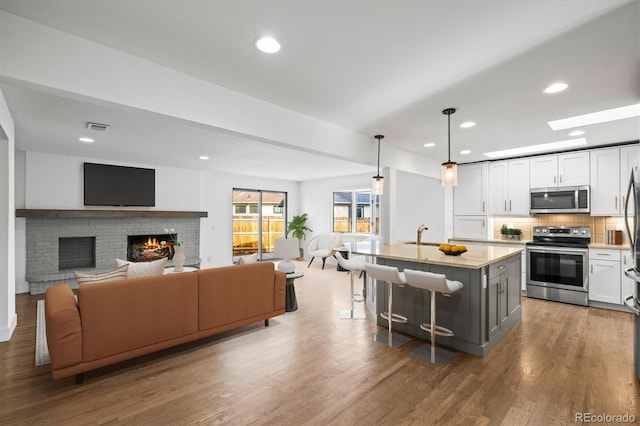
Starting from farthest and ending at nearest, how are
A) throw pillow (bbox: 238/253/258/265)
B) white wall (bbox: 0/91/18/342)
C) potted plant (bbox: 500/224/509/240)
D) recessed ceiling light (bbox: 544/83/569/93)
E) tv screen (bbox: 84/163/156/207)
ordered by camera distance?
tv screen (bbox: 84/163/156/207) → potted plant (bbox: 500/224/509/240) → throw pillow (bbox: 238/253/258/265) → white wall (bbox: 0/91/18/342) → recessed ceiling light (bbox: 544/83/569/93)

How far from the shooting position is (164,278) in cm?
292

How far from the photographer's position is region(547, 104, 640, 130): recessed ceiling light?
3.44 meters

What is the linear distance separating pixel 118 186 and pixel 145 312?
15.4 feet

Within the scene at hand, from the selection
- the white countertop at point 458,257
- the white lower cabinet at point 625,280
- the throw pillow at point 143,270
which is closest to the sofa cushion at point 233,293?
the throw pillow at point 143,270

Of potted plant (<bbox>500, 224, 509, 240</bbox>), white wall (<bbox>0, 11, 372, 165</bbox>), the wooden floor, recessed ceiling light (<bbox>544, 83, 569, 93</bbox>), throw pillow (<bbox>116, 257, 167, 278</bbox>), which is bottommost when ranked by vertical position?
the wooden floor

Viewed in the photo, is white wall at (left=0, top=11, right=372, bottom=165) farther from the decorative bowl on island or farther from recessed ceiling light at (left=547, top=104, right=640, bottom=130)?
recessed ceiling light at (left=547, top=104, right=640, bottom=130)

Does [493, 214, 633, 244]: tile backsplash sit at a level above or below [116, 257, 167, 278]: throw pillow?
above

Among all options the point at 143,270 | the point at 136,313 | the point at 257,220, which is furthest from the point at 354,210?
the point at 136,313

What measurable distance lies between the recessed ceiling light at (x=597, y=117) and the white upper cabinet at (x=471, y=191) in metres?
2.10

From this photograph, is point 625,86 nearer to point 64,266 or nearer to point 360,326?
point 360,326

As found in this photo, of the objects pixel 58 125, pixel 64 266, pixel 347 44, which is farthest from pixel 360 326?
pixel 64 266

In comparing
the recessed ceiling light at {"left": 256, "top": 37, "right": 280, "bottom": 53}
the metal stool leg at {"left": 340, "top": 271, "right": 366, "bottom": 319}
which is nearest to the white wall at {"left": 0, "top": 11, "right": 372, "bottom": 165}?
the recessed ceiling light at {"left": 256, "top": 37, "right": 280, "bottom": 53}

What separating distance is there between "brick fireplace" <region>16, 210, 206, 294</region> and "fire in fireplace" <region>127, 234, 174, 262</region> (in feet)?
0.06

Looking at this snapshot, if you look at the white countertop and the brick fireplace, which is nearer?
the white countertop
